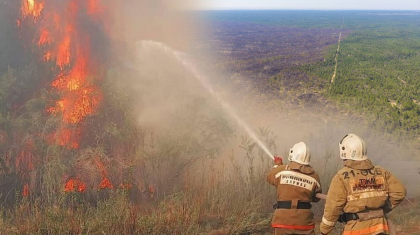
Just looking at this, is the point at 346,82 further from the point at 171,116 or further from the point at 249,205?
the point at 249,205

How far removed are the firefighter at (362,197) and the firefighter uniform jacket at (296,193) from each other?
50 centimetres

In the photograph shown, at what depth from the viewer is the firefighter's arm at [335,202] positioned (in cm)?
367

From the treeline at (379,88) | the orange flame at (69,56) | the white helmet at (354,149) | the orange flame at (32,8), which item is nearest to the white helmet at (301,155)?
the white helmet at (354,149)

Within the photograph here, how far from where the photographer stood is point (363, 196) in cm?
364

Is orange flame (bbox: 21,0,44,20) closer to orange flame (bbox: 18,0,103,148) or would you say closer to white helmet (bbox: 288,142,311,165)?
orange flame (bbox: 18,0,103,148)

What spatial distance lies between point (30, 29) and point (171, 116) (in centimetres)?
496

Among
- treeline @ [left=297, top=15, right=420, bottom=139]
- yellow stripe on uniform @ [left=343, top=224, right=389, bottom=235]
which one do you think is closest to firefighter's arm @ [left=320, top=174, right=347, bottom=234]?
yellow stripe on uniform @ [left=343, top=224, right=389, bottom=235]

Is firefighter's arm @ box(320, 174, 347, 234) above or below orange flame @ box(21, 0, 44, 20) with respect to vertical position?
below

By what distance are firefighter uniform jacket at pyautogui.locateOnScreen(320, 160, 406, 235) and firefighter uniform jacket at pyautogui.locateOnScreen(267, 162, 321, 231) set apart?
52cm

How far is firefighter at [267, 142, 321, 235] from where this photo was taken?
14.0ft

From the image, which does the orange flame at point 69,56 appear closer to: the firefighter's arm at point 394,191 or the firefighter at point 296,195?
the firefighter at point 296,195

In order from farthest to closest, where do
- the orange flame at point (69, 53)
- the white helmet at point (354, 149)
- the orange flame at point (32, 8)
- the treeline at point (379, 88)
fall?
the treeline at point (379, 88) < the orange flame at point (32, 8) < the orange flame at point (69, 53) < the white helmet at point (354, 149)

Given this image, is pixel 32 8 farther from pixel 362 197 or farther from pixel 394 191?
pixel 394 191

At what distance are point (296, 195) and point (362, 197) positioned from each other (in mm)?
837
